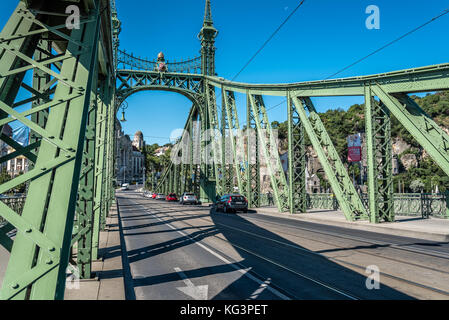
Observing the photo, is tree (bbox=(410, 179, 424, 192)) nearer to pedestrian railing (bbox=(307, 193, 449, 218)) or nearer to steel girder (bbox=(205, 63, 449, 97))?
pedestrian railing (bbox=(307, 193, 449, 218))

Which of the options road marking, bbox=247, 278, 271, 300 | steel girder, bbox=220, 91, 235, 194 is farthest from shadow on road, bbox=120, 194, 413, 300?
steel girder, bbox=220, 91, 235, 194

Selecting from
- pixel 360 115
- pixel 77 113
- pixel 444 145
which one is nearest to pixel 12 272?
pixel 77 113

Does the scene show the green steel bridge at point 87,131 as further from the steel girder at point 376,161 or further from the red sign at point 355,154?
the red sign at point 355,154

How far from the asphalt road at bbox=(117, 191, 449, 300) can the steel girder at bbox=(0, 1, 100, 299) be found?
3.08 m

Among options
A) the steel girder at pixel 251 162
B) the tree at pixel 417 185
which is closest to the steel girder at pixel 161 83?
the steel girder at pixel 251 162

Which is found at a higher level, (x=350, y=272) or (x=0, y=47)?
(x=0, y=47)

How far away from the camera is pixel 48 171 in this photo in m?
2.74

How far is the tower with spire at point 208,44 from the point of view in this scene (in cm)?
3916

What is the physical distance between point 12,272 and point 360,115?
109 m

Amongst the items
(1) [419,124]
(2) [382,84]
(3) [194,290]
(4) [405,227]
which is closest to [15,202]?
(3) [194,290]

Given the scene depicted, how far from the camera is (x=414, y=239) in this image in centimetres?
1172

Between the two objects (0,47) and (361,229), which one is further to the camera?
(361,229)

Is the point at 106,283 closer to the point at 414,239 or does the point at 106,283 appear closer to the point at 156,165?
the point at 414,239
